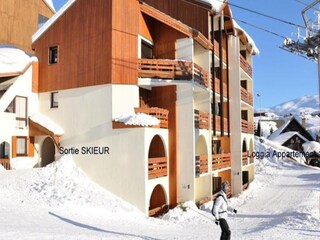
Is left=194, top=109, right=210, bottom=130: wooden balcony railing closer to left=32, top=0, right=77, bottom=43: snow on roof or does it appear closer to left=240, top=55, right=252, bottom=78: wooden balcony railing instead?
left=32, top=0, right=77, bottom=43: snow on roof

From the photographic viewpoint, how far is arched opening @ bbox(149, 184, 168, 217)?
60.5 ft

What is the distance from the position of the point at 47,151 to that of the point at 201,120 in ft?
29.5

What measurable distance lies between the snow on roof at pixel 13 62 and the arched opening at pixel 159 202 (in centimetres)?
977

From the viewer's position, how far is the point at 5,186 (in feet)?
52.0

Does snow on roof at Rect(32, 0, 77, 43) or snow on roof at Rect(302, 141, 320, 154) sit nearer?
snow on roof at Rect(32, 0, 77, 43)

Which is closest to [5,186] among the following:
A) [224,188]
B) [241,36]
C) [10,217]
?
[10,217]

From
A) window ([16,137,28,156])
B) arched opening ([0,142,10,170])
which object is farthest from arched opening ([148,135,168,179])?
arched opening ([0,142,10,170])

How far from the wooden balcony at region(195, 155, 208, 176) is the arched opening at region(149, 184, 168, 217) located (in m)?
2.13

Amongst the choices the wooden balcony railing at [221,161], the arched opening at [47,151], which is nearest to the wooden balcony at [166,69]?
the wooden balcony railing at [221,161]

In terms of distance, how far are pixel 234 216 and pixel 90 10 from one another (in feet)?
40.6

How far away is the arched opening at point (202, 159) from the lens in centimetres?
1957

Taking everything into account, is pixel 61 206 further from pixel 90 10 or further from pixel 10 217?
pixel 90 10

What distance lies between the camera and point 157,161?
17719 mm

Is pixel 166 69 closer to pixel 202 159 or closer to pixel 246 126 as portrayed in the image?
pixel 202 159
